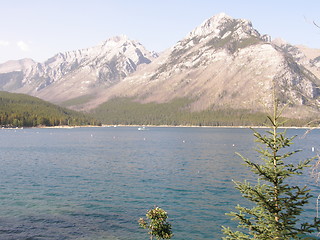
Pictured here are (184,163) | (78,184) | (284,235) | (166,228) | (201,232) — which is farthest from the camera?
(184,163)

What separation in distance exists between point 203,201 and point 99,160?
61.9 m

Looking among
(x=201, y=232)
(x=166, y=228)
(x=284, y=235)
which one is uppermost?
(x=284, y=235)

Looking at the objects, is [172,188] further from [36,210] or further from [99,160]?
[99,160]

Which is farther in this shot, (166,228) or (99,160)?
(99,160)

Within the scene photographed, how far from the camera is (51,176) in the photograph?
80188 millimetres

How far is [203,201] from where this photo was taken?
57938 mm

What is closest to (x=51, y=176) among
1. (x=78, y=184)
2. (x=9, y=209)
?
(x=78, y=184)

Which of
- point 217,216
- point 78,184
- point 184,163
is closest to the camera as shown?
point 217,216

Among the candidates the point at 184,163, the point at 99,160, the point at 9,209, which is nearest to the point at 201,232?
the point at 9,209

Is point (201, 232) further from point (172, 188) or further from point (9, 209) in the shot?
point (9, 209)

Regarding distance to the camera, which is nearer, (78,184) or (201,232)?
(201,232)

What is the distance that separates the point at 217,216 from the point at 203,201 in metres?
8.41

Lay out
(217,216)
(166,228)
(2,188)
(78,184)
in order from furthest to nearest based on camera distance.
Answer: (78,184) → (2,188) → (217,216) → (166,228)

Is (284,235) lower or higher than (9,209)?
higher
